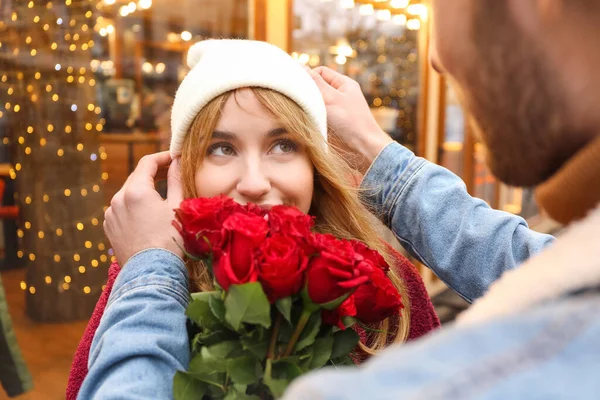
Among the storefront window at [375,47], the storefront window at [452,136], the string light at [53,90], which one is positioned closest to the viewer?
the string light at [53,90]

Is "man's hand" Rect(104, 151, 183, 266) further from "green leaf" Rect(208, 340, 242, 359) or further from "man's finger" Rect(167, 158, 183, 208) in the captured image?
"green leaf" Rect(208, 340, 242, 359)

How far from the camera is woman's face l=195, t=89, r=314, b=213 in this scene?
1.25m

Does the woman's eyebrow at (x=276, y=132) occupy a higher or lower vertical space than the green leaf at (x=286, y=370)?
higher

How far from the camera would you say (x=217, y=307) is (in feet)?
2.64

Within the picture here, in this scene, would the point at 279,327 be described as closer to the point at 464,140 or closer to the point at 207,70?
the point at 207,70

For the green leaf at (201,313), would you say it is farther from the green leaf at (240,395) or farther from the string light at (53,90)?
the string light at (53,90)

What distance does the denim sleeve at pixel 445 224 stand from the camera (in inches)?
48.4

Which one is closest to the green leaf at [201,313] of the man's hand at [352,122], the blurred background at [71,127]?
the man's hand at [352,122]

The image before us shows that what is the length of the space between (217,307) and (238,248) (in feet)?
0.29

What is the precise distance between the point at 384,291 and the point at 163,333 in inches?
13.1

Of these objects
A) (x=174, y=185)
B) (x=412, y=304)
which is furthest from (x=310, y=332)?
(x=412, y=304)

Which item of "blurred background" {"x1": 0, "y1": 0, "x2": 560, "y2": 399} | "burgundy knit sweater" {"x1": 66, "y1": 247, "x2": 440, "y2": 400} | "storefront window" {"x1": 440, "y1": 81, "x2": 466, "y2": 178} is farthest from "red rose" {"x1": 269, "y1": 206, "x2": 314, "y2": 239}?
"storefront window" {"x1": 440, "y1": 81, "x2": 466, "y2": 178}

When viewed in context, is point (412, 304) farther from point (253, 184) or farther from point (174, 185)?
point (174, 185)

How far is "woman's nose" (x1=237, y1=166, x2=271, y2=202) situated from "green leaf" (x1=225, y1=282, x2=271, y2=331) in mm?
464
